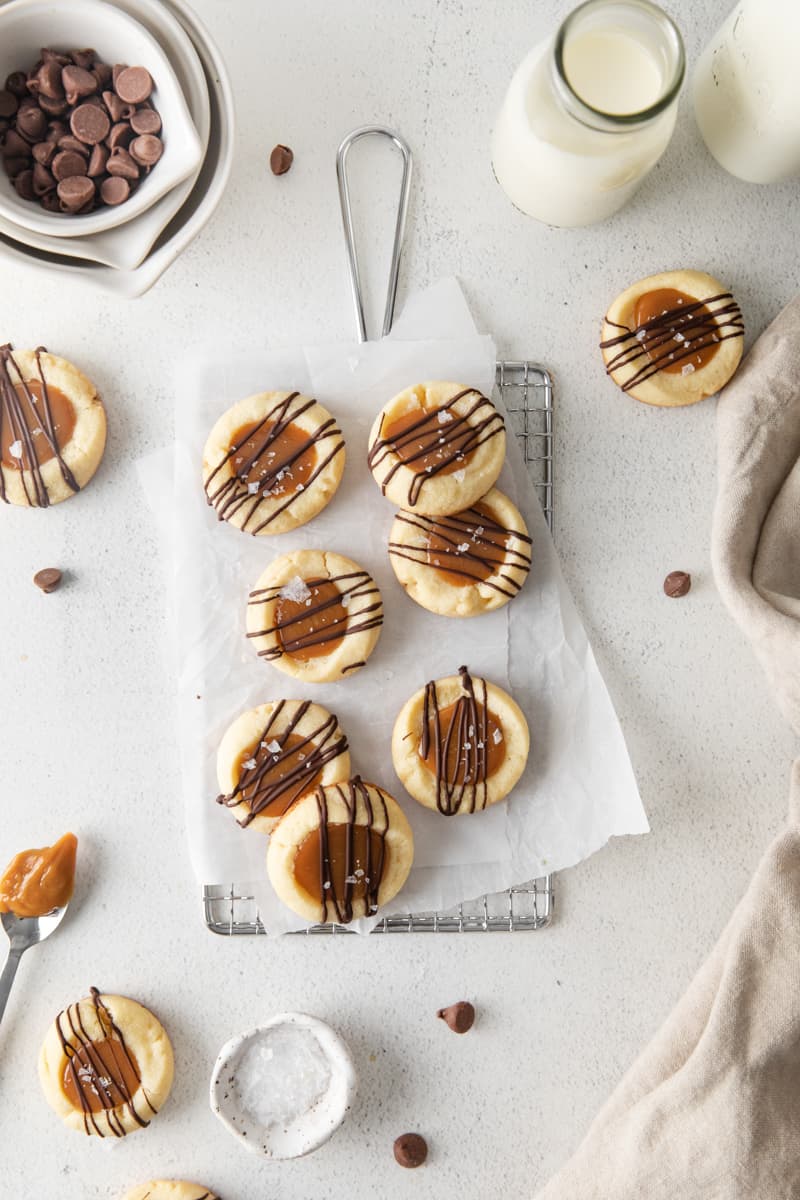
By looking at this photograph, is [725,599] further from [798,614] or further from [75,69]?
[75,69]

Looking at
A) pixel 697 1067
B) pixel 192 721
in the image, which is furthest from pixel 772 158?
pixel 697 1067

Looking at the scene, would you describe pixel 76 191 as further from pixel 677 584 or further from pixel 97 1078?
pixel 97 1078

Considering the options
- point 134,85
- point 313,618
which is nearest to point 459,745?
point 313,618

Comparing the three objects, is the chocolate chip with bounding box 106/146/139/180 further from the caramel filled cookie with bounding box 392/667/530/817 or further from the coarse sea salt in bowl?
the coarse sea salt in bowl

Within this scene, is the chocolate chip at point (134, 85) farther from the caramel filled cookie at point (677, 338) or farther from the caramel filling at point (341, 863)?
the caramel filling at point (341, 863)

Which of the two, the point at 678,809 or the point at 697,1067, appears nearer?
the point at 697,1067

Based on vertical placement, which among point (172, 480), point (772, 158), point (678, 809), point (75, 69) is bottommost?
point (678, 809)
